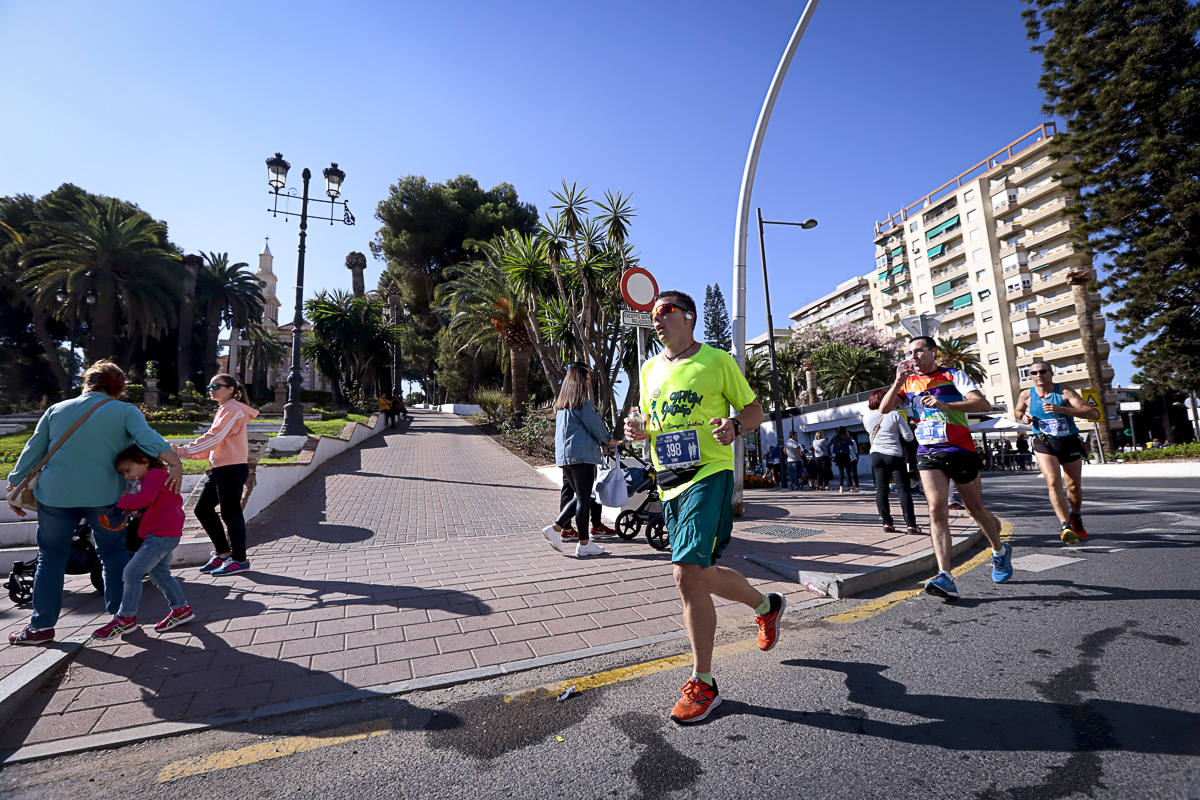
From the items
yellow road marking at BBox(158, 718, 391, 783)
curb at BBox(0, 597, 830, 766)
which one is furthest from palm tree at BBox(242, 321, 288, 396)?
yellow road marking at BBox(158, 718, 391, 783)

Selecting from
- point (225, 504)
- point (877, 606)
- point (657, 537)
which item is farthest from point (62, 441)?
point (877, 606)

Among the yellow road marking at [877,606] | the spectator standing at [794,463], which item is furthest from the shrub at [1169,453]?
the yellow road marking at [877,606]

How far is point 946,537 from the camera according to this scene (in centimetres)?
374

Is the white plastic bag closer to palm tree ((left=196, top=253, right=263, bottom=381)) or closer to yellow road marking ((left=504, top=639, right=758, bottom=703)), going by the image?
yellow road marking ((left=504, top=639, right=758, bottom=703))

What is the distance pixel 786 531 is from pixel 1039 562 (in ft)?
7.57

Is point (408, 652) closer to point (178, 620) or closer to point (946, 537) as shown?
point (178, 620)

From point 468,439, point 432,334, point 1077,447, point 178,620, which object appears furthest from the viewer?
point 432,334

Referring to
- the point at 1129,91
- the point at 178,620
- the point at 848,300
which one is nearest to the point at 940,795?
the point at 178,620

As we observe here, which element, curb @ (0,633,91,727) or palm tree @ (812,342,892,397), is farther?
palm tree @ (812,342,892,397)

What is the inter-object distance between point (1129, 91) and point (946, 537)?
86.4ft

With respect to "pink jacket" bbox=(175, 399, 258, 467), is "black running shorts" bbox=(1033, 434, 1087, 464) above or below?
below

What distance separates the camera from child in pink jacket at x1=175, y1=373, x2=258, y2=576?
4844mm

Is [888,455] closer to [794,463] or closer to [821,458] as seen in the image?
[821,458]

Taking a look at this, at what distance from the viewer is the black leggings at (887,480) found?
236 inches
